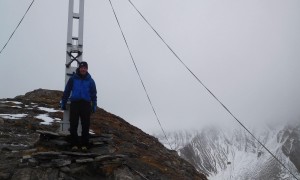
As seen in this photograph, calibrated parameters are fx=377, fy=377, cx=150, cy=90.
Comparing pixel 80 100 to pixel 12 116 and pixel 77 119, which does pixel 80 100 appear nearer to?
pixel 77 119

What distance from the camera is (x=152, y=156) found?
13914 mm

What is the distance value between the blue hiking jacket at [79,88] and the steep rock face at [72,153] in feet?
4.14

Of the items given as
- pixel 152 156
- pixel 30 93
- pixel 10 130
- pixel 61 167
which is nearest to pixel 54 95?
pixel 30 93

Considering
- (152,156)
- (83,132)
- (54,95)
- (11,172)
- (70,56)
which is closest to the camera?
(11,172)

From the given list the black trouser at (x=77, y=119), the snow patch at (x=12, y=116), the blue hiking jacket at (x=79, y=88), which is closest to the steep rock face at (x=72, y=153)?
the snow patch at (x=12, y=116)

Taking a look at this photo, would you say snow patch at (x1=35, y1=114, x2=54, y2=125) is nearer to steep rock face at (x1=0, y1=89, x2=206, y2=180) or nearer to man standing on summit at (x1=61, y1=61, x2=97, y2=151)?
steep rock face at (x1=0, y1=89, x2=206, y2=180)

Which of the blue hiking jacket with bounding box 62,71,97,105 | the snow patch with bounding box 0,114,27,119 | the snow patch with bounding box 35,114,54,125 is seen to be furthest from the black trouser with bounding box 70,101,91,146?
the snow patch with bounding box 0,114,27,119

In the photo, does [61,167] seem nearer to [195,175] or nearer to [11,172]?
[11,172]

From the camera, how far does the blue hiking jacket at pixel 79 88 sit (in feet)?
37.9

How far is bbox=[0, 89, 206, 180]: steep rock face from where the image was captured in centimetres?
997

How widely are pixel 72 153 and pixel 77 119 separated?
136 centimetres

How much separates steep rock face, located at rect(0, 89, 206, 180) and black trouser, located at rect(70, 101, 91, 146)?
315mm

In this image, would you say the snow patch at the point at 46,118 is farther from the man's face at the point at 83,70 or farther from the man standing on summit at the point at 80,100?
the man's face at the point at 83,70

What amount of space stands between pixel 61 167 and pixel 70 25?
527 cm
